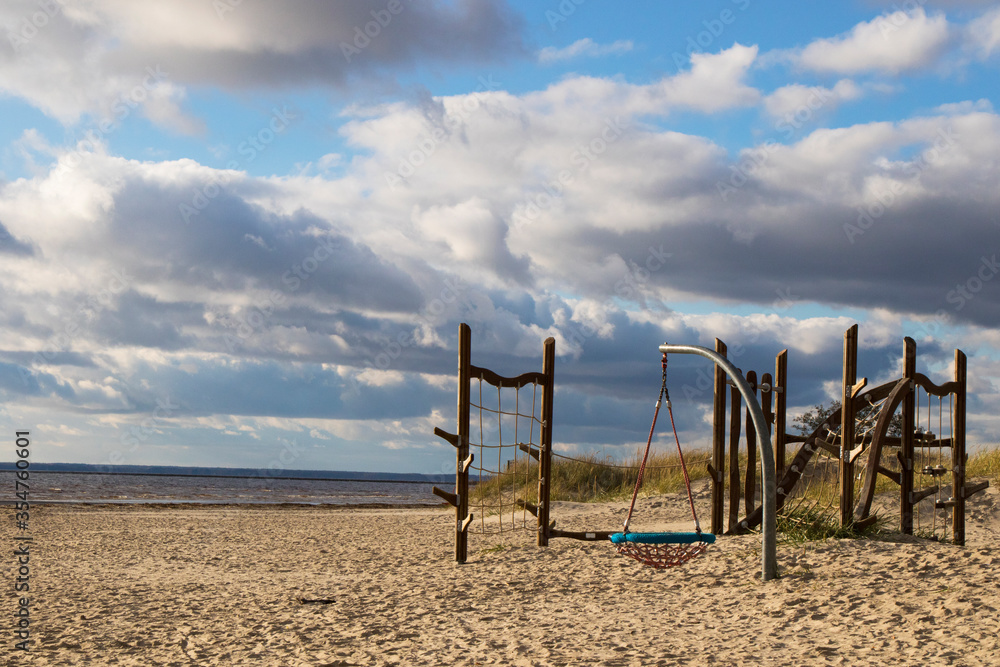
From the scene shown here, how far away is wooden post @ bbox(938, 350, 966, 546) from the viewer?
11305 millimetres

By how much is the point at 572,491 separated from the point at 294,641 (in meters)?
14.6

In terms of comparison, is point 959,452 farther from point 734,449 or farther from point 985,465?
point 985,465

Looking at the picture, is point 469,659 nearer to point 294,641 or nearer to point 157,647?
point 294,641

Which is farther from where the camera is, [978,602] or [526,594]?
[526,594]

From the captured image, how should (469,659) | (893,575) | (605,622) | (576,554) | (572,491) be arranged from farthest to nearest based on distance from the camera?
(572,491) → (576,554) → (893,575) → (605,622) → (469,659)

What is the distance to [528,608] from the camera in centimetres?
752

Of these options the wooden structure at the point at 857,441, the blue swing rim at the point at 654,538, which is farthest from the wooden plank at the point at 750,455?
the blue swing rim at the point at 654,538

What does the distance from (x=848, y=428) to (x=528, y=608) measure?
4.48m

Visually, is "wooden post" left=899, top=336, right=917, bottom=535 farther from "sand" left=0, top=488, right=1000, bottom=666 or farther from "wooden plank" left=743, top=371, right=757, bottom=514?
"wooden plank" left=743, top=371, right=757, bottom=514

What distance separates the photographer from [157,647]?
263 inches

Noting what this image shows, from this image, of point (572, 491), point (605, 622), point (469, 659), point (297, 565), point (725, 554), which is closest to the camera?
point (469, 659)

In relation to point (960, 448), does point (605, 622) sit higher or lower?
lower

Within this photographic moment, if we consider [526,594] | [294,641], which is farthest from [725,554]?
[294,641]

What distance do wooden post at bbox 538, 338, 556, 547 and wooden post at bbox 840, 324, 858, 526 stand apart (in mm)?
3522
